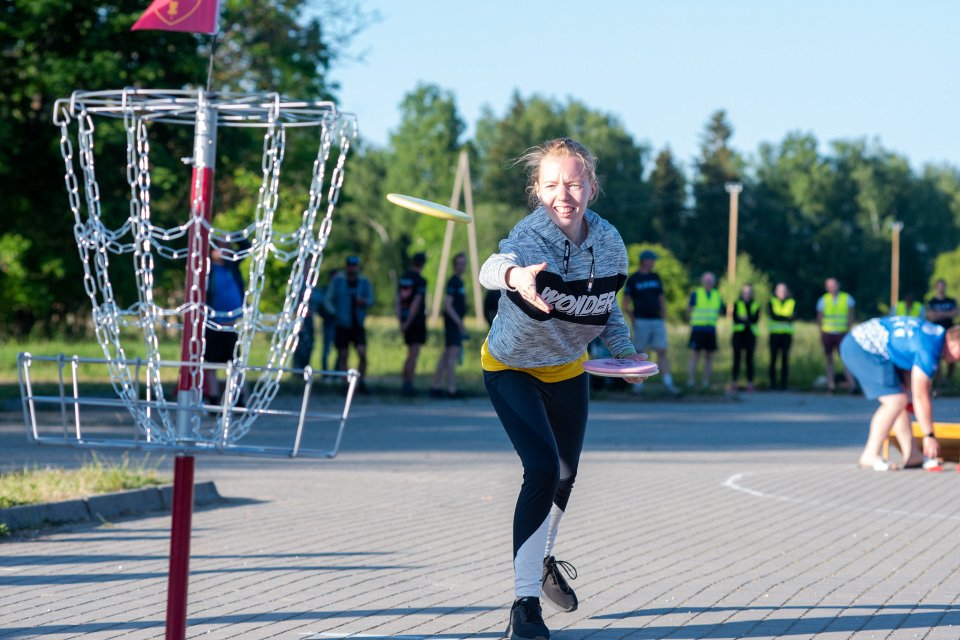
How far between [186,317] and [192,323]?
0.08 feet

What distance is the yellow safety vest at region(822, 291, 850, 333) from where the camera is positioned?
22797 mm

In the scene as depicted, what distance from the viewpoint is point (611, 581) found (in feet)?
21.5

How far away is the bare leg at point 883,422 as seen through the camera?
11.4 meters

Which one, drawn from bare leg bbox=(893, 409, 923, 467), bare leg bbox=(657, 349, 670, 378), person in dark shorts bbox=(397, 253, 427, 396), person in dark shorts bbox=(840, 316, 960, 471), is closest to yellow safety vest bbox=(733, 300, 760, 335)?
bare leg bbox=(657, 349, 670, 378)

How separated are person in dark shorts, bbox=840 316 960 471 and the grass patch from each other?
19.8 ft

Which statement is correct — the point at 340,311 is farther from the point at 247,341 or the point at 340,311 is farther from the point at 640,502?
the point at 247,341

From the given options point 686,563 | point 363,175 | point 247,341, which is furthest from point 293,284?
point 363,175

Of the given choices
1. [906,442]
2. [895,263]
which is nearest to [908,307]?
[906,442]

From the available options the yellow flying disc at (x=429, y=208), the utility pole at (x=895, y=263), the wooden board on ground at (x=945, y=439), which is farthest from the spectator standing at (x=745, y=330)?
the utility pole at (x=895, y=263)

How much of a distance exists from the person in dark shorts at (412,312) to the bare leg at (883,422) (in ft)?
28.1

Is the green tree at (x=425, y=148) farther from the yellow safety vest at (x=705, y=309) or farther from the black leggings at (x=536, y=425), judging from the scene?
the black leggings at (x=536, y=425)

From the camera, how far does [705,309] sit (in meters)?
22.8

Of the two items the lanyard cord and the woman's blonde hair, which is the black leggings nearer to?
the lanyard cord

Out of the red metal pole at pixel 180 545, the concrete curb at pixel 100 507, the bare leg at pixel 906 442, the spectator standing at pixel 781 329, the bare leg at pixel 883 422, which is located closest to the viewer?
the red metal pole at pixel 180 545
